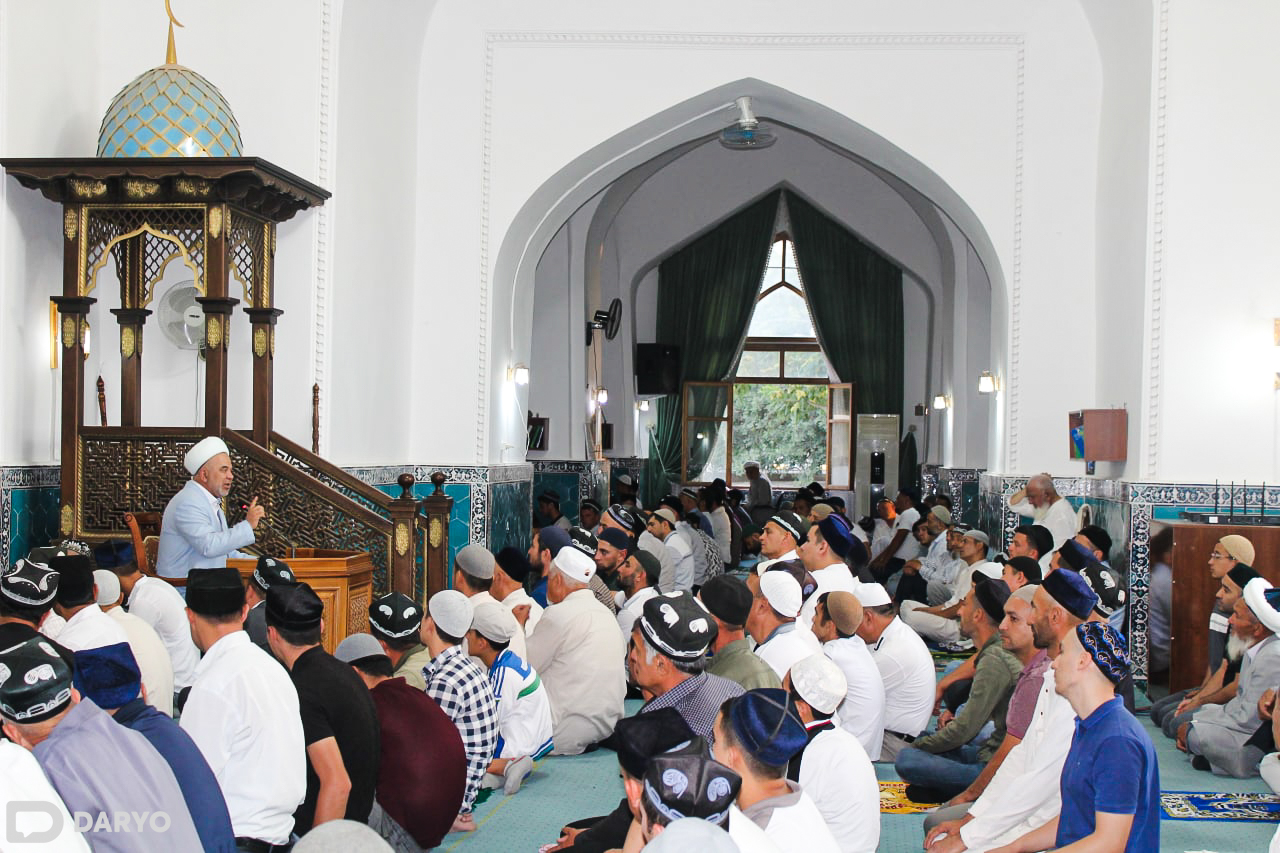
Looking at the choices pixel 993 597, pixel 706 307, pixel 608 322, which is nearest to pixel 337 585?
pixel 993 597

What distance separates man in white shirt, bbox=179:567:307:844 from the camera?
286cm

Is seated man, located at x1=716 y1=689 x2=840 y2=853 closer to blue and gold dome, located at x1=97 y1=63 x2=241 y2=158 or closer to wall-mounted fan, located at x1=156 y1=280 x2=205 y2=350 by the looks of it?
blue and gold dome, located at x1=97 y1=63 x2=241 y2=158

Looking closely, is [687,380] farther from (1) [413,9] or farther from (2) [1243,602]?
(2) [1243,602]

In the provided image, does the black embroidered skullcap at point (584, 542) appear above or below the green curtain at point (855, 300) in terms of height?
below

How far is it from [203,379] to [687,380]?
10.3m

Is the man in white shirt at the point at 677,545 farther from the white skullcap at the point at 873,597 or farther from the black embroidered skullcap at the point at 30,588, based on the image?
the black embroidered skullcap at the point at 30,588

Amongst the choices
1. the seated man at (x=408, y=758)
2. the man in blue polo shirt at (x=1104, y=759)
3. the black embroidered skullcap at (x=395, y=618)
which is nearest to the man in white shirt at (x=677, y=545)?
the black embroidered skullcap at (x=395, y=618)

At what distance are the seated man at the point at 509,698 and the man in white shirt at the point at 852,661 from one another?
1089mm

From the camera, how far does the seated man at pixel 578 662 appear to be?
527 centimetres

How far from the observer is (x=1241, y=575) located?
17.3 feet

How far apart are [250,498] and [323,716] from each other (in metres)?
2.93

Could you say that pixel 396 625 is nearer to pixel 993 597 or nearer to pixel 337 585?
pixel 337 585

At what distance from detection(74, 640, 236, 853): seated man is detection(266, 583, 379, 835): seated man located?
46cm

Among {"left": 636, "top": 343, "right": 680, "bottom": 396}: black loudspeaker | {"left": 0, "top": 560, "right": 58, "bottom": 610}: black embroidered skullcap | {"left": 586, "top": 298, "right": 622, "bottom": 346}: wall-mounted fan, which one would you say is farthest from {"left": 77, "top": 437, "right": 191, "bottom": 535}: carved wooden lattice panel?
{"left": 636, "top": 343, "right": 680, "bottom": 396}: black loudspeaker
